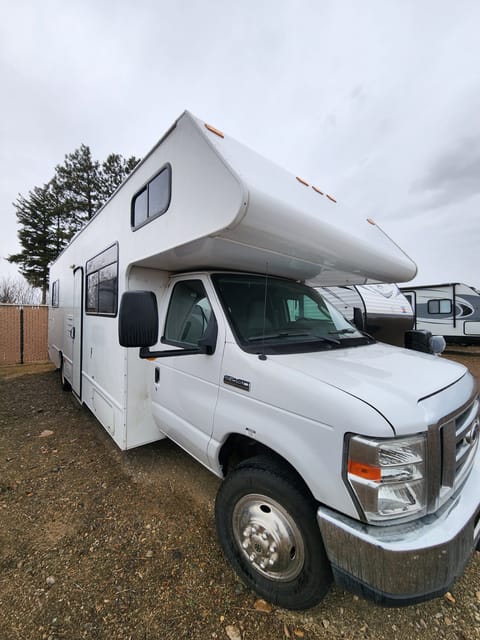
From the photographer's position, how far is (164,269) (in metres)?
3.20

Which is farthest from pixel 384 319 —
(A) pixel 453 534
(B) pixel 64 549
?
(B) pixel 64 549

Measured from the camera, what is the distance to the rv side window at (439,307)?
13.7 meters

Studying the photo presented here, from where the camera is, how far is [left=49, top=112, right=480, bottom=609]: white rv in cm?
142

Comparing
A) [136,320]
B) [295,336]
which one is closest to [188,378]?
[136,320]

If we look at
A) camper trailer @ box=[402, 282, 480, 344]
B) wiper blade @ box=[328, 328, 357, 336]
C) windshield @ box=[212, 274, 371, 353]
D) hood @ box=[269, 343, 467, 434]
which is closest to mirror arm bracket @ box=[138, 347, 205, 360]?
windshield @ box=[212, 274, 371, 353]

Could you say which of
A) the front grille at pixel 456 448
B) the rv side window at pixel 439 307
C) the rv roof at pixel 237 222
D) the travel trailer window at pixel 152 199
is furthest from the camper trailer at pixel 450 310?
the travel trailer window at pixel 152 199

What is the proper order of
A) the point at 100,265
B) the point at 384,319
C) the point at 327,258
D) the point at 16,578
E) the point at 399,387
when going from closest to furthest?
the point at 399,387 < the point at 16,578 < the point at 327,258 < the point at 100,265 < the point at 384,319

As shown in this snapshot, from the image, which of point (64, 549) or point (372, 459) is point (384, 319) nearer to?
point (372, 459)

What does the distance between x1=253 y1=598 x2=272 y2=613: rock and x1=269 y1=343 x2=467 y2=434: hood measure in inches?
60.2

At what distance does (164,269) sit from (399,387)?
248cm

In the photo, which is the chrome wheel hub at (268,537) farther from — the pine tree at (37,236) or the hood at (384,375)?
the pine tree at (37,236)

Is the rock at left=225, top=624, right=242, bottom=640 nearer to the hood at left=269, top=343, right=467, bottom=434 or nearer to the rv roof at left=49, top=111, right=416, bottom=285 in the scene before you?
the hood at left=269, top=343, right=467, bottom=434

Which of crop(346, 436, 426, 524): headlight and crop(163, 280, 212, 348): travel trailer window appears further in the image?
crop(163, 280, 212, 348): travel trailer window

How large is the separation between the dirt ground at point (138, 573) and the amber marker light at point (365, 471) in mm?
1175
